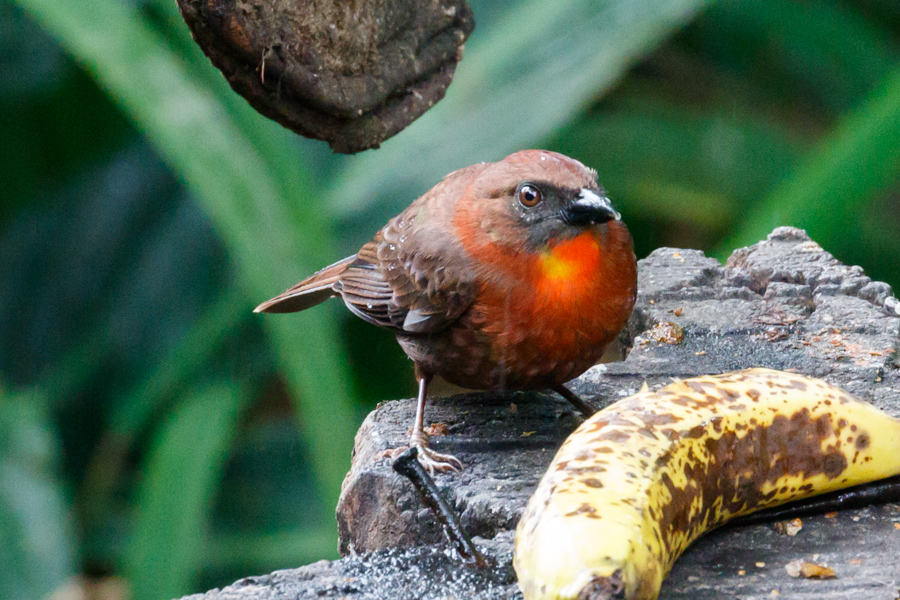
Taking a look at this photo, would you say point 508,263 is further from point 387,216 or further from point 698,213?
point 698,213

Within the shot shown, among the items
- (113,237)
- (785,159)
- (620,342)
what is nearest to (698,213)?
(785,159)

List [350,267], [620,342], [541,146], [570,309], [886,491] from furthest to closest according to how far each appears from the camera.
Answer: [541,146] → [620,342] → [350,267] → [570,309] → [886,491]

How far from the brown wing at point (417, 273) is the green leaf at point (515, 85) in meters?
1.29

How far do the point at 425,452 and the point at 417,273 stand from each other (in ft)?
1.23

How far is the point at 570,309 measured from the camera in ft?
6.33

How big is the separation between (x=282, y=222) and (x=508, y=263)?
1383 mm

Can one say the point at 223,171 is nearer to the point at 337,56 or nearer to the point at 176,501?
the point at 337,56

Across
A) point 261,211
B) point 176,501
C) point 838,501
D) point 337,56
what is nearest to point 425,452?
point 838,501

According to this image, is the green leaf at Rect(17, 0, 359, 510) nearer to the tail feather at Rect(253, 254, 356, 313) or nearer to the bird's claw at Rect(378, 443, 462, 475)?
the tail feather at Rect(253, 254, 356, 313)

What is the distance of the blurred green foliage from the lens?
3.35 m

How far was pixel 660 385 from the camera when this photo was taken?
2197 mm

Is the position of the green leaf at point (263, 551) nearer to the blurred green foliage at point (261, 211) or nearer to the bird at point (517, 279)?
the blurred green foliage at point (261, 211)

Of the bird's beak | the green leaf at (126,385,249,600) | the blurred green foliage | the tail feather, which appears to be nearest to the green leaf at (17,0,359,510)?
the blurred green foliage

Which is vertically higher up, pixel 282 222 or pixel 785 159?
pixel 282 222
